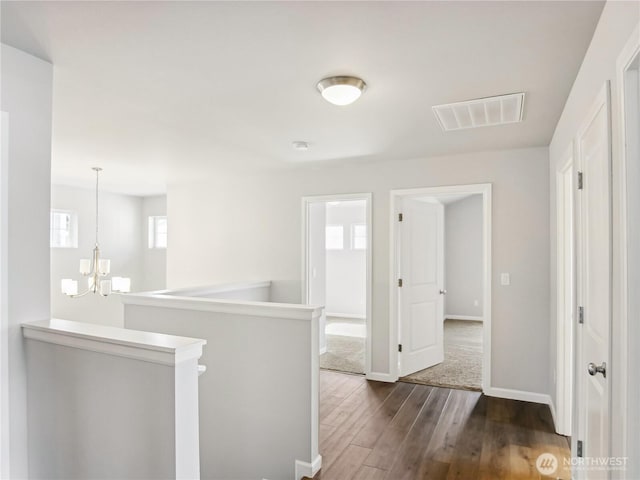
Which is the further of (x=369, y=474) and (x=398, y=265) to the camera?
(x=398, y=265)

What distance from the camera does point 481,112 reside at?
2.66 meters

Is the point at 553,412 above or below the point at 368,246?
below

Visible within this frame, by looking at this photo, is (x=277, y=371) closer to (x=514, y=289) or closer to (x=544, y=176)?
(x=514, y=289)

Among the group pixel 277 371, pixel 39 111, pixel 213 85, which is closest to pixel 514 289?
pixel 277 371

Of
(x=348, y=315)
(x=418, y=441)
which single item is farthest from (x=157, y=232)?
(x=418, y=441)

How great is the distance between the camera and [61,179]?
5391 mm

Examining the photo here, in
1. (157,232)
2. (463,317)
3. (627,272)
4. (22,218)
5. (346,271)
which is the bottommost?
(463,317)

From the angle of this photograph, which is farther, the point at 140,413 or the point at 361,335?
the point at 361,335

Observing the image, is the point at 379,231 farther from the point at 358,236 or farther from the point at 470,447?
the point at 358,236

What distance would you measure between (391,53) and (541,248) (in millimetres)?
2593

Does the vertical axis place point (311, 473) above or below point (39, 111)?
below

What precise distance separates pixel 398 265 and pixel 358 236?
3701 millimetres

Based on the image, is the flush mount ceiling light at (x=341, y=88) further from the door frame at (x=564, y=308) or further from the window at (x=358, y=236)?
the window at (x=358, y=236)

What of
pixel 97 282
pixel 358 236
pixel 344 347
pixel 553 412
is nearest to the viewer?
pixel 553 412
